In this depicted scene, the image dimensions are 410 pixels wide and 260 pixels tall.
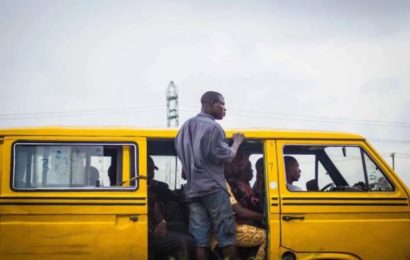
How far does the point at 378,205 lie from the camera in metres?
6.69

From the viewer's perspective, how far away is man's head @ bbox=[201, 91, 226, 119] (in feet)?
21.3

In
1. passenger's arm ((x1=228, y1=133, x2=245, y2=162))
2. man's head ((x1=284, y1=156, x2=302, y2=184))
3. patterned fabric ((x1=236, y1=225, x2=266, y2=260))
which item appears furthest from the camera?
man's head ((x1=284, y1=156, x2=302, y2=184))

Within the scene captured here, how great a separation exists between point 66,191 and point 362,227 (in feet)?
10.4

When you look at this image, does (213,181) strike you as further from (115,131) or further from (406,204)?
(406,204)

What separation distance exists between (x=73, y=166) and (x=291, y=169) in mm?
2388

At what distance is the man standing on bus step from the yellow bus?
1.26 feet

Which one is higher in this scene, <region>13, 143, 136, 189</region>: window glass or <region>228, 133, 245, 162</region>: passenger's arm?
<region>228, 133, 245, 162</region>: passenger's arm

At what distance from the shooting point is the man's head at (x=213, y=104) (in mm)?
6496

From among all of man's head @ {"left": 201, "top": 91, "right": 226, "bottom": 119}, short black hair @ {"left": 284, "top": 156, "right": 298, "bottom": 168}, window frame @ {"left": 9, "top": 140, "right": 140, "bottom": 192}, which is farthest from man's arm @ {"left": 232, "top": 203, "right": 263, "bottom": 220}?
window frame @ {"left": 9, "top": 140, "right": 140, "bottom": 192}

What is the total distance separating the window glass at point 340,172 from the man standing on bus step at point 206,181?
2.71 feet

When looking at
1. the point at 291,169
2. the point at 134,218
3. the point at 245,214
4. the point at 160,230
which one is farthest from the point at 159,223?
the point at 291,169

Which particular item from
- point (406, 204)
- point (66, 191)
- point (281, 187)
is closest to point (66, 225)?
point (66, 191)

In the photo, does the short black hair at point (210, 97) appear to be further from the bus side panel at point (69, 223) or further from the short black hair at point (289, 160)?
the bus side panel at point (69, 223)

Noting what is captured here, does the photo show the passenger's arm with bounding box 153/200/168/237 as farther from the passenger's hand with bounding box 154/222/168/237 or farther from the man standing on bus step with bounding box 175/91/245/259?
the man standing on bus step with bounding box 175/91/245/259
